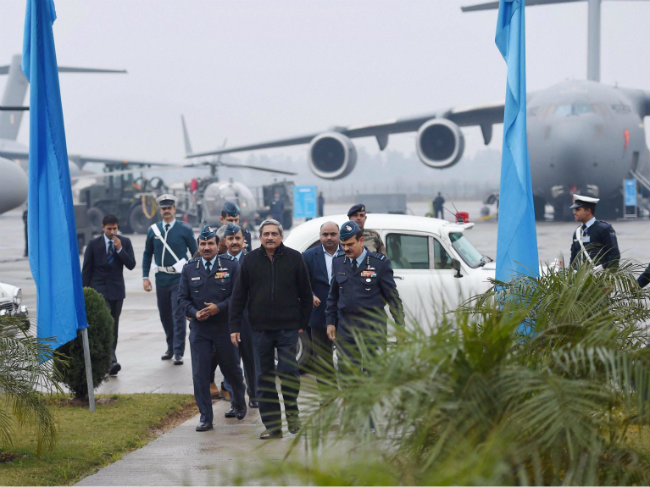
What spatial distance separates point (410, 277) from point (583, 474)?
6157 mm

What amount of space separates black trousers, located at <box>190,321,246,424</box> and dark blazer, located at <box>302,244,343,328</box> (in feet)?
2.96

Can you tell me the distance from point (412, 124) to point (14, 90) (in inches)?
1309

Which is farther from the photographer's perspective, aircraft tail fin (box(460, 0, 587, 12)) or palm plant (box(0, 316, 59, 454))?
aircraft tail fin (box(460, 0, 587, 12))

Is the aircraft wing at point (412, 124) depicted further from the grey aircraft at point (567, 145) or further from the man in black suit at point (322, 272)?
the man in black suit at point (322, 272)

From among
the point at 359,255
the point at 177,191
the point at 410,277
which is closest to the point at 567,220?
the point at 177,191

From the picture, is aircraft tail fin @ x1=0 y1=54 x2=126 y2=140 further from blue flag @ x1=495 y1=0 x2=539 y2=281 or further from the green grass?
blue flag @ x1=495 y1=0 x2=539 y2=281

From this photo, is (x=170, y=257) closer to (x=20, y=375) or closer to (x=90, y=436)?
(x=90, y=436)

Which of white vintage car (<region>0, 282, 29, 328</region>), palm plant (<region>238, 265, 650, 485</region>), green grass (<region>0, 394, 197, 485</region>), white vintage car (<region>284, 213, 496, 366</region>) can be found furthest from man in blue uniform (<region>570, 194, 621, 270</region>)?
white vintage car (<region>0, 282, 29, 328</region>)

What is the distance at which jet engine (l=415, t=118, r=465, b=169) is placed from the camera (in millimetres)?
27953

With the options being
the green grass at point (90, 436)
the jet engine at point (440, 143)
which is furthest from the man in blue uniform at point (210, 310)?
the jet engine at point (440, 143)

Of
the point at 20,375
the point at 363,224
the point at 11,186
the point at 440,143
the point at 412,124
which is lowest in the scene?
the point at 20,375

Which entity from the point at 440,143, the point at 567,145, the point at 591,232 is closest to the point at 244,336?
the point at 591,232

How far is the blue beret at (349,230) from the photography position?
699 cm

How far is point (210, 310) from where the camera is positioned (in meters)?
7.52
